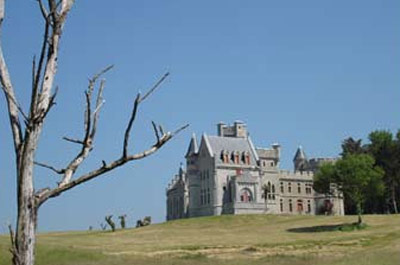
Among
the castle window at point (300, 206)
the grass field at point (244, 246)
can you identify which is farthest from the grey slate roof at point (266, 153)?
the grass field at point (244, 246)

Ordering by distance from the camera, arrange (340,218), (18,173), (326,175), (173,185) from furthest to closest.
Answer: (173,185) → (340,218) → (326,175) → (18,173)

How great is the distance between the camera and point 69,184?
4906 millimetres

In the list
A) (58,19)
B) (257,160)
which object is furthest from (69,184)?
(257,160)

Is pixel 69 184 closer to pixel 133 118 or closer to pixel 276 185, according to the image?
pixel 133 118

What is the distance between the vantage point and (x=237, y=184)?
98.8 meters

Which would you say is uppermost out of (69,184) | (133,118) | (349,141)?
(349,141)

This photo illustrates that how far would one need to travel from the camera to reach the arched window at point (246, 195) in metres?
98.3

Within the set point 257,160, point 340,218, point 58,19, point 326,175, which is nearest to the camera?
point 58,19

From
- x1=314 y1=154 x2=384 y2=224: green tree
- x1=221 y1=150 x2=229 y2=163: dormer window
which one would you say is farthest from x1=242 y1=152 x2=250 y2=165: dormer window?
x1=314 y1=154 x2=384 y2=224: green tree

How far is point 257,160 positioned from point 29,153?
331 ft

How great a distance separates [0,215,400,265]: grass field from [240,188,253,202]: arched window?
406 inches

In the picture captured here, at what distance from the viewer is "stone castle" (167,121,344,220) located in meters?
99.2

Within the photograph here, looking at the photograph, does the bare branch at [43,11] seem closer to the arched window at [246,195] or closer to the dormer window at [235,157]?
the arched window at [246,195]

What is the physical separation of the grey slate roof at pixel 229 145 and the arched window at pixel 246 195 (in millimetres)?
6436
